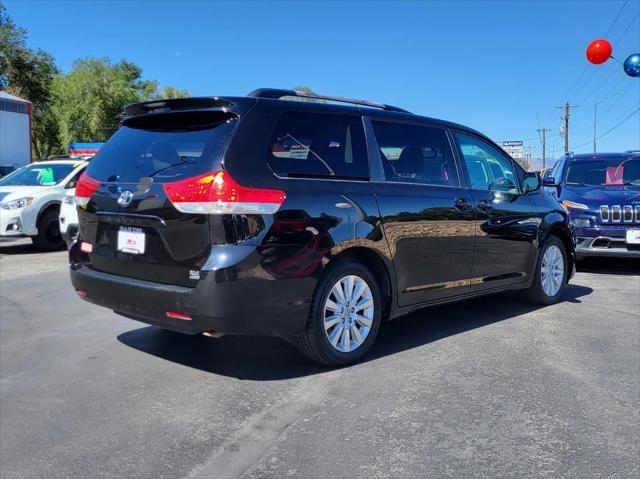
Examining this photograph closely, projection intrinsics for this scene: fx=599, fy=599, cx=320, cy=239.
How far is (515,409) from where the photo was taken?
3635mm

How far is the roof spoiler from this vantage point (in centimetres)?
390

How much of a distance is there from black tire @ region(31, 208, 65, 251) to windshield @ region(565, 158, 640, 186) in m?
8.80

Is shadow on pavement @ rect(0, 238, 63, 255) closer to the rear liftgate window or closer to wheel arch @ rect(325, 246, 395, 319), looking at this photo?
the rear liftgate window

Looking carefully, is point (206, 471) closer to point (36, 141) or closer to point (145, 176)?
point (145, 176)

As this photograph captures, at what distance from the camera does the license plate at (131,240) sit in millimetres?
3922

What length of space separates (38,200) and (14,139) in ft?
76.3

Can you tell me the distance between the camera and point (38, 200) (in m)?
10.5

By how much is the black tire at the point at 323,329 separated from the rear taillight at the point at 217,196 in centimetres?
69

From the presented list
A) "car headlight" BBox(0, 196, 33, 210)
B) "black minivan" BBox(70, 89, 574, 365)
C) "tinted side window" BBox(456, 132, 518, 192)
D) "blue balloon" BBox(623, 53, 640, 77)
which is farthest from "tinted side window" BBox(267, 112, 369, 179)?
"blue balloon" BBox(623, 53, 640, 77)

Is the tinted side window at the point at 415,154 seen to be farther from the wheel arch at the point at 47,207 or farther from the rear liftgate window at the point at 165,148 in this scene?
the wheel arch at the point at 47,207

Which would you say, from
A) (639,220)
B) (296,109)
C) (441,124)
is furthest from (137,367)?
(639,220)

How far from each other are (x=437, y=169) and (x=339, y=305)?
1.65 metres

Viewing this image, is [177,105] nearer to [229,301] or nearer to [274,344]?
[229,301]

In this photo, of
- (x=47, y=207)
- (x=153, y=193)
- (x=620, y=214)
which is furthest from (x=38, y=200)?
(x=620, y=214)
